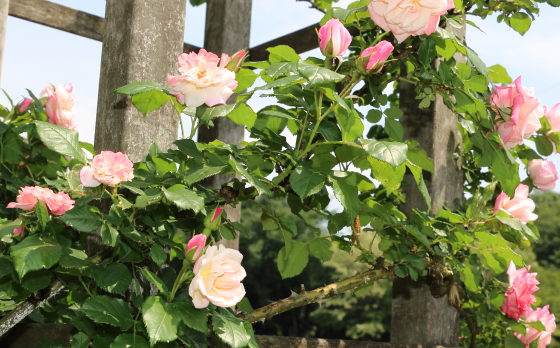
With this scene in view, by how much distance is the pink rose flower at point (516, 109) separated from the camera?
1.56 metres

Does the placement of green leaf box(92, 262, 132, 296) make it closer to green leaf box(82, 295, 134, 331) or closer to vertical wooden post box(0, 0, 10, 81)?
green leaf box(82, 295, 134, 331)

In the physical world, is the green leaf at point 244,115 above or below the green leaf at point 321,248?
above

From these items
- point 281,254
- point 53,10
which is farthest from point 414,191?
point 53,10

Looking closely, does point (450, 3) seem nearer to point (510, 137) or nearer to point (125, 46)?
point (510, 137)

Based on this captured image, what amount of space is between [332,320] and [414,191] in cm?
2568

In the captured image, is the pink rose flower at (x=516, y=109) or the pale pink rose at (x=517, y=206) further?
the pale pink rose at (x=517, y=206)

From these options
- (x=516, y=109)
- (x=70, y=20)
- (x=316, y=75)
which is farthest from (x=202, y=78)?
(x=70, y=20)

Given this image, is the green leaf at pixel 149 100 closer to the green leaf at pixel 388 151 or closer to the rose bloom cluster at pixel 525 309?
the green leaf at pixel 388 151

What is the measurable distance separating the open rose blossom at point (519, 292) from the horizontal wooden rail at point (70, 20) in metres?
1.41

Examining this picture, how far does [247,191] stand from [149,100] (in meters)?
0.31

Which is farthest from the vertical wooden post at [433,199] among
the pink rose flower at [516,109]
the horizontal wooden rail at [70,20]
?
the horizontal wooden rail at [70,20]

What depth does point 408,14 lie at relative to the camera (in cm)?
123

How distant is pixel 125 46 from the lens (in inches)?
56.7

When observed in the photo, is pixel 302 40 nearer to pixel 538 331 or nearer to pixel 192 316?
pixel 538 331
